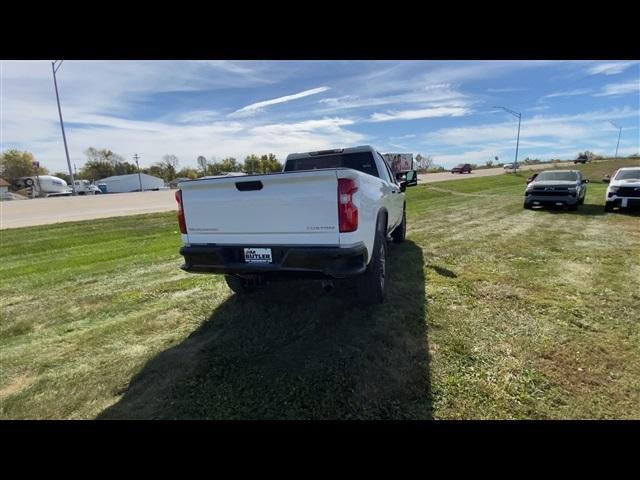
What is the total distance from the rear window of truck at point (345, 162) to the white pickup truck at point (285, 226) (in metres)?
1.76

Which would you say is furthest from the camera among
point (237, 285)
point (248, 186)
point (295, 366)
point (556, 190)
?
point (556, 190)

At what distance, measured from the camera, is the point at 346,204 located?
10.1 feet

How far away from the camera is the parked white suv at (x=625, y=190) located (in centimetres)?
1042

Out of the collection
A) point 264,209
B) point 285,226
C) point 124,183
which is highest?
point 264,209

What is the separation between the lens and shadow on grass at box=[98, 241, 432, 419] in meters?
2.57

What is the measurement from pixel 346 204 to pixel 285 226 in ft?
2.09

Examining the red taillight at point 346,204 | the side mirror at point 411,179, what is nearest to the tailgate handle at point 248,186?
the red taillight at point 346,204

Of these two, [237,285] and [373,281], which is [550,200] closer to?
[373,281]

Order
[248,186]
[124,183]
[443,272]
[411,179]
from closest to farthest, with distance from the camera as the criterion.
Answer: [248,186] → [443,272] → [411,179] → [124,183]

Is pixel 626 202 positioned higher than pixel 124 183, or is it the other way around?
pixel 626 202

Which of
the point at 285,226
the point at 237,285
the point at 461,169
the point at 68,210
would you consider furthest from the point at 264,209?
the point at 461,169

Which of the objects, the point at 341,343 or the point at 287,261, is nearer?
the point at 287,261
